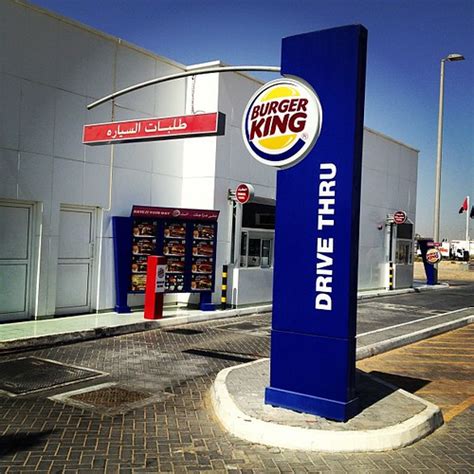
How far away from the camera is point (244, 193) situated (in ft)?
48.3

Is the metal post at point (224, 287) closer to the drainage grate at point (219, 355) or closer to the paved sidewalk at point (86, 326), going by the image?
the paved sidewalk at point (86, 326)

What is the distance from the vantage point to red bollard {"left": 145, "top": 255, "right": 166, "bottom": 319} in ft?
41.0

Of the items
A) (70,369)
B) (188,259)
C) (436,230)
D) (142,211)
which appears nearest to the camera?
(70,369)

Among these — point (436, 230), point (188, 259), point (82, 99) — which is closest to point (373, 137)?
point (436, 230)

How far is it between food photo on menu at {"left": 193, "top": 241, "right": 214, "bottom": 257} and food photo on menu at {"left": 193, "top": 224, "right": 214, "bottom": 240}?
16cm

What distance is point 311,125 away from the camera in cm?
602

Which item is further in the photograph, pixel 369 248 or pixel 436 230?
pixel 436 230

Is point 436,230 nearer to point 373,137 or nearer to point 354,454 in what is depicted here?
point 373,137

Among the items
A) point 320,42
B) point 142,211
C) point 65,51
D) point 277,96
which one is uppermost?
point 65,51

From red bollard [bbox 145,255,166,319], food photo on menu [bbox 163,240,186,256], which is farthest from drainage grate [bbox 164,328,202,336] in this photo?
food photo on menu [bbox 163,240,186,256]

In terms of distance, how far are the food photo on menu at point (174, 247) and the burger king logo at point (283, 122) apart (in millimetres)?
7877

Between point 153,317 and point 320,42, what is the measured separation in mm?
7964

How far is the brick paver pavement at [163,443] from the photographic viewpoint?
16.1 feet

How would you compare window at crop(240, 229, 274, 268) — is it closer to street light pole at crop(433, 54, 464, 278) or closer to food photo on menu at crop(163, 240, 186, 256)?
food photo on menu at crop(163, 240, 186, 256)
